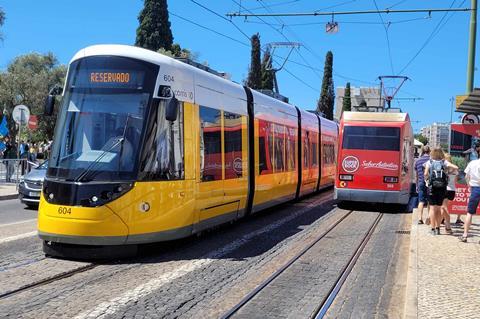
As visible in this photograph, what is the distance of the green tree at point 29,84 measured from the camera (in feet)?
152

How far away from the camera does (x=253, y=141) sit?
39.6ft

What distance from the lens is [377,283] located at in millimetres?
7445

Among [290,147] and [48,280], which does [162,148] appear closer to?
[48,280]

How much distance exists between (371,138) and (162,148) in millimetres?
9870

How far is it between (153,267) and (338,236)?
4.88 meters

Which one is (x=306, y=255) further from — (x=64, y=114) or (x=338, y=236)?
(x=64, y=114)

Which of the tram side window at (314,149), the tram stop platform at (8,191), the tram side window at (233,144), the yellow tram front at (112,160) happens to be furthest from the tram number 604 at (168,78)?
the tram side window at (314,149)

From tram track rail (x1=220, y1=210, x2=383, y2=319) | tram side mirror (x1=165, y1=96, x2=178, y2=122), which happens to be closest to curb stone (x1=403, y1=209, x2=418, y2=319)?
Answer: tram track rail (x1=220, y1=210, x2=383, y2=319)

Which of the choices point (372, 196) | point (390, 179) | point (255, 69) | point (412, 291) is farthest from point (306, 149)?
point (255, 69)

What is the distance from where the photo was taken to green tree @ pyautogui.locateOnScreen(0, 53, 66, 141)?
46.4 metres

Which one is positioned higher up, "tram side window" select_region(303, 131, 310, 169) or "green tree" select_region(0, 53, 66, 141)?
"green tree" select_region(0, 53, 66, 141)

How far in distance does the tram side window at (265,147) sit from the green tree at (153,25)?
26920 mm

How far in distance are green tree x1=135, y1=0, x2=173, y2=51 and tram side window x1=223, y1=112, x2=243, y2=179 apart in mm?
28870

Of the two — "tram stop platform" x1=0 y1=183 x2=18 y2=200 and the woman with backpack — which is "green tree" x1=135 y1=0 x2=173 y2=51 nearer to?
"tram stop platform" x1=0 y1=183 x2=18 y2=200
